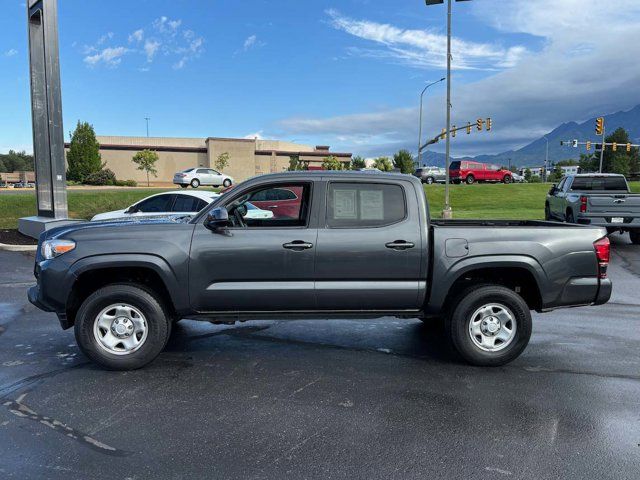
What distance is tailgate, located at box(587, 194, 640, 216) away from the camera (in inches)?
540

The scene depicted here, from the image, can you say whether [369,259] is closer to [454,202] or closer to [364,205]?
[364,205]

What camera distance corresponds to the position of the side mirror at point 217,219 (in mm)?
4633

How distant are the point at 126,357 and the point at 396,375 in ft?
8.30

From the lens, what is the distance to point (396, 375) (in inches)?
190

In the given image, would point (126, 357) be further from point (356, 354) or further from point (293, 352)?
point (356, 354)

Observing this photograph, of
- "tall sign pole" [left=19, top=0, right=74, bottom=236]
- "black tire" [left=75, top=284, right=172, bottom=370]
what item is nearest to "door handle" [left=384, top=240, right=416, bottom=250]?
"black tire" [left=75, top=284, right=172, bottom=370]

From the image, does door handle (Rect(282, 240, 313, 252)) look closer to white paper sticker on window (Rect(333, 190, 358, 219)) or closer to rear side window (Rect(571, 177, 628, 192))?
white paper sticker on window (Rect(333, 190, 358, 219))

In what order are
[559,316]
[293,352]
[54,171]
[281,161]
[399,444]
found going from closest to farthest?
[399,444] < [293,352] < [559,316] < [54,171] < [281,161]

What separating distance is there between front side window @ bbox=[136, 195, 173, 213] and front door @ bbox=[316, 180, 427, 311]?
26.0 ft

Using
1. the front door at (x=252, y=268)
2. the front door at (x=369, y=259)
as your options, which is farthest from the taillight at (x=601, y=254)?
the front door at (x=252, y=268)

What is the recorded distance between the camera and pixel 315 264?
4.84 metres

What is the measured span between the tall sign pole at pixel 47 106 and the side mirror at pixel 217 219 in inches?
454

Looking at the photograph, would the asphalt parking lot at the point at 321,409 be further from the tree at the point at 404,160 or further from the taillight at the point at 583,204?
the tree at the point at 404,160

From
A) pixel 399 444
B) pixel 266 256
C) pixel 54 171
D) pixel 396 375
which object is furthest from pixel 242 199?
pixel 54 171
